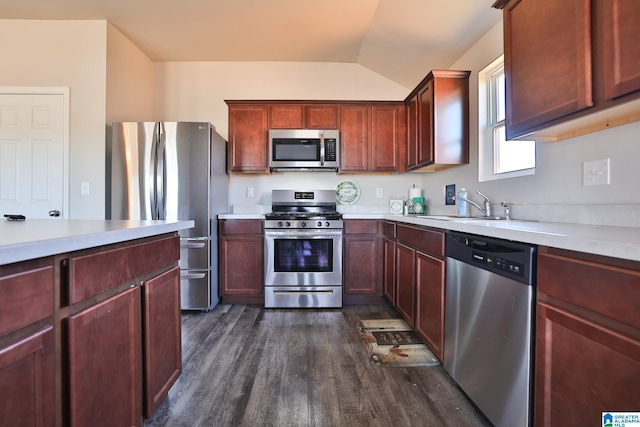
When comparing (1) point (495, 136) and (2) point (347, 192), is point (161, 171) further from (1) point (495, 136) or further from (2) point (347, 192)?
(1) point (495, 136)

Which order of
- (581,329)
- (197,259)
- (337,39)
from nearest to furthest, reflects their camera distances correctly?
(581,329) < (197,259) < (337,39)

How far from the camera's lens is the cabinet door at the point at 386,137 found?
10.8 ft

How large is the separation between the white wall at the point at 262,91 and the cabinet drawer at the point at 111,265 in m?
2.27

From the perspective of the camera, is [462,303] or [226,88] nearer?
[462,303]

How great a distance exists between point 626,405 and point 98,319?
1.49 metres

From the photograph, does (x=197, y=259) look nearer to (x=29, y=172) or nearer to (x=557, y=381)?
(x=29, y=172)

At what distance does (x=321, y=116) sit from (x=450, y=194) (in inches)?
62.6

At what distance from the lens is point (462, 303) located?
60.0 inches

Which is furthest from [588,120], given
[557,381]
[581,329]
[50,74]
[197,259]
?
[50,74]

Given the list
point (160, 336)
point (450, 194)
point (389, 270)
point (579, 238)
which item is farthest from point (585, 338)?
point (450, 194)

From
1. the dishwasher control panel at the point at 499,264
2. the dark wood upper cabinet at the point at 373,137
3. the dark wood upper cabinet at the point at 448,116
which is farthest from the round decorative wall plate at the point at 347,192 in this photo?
the dishwasher control panel at the point at 499,264

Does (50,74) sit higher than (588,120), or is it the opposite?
(50,74)

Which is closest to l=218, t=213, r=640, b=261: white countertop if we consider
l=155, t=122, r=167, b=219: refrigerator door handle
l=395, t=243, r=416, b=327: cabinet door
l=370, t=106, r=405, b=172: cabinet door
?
l=395, t=243, r=416, b=327: cabinet door

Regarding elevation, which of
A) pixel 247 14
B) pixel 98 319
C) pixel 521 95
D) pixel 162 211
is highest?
pixel 247 14
